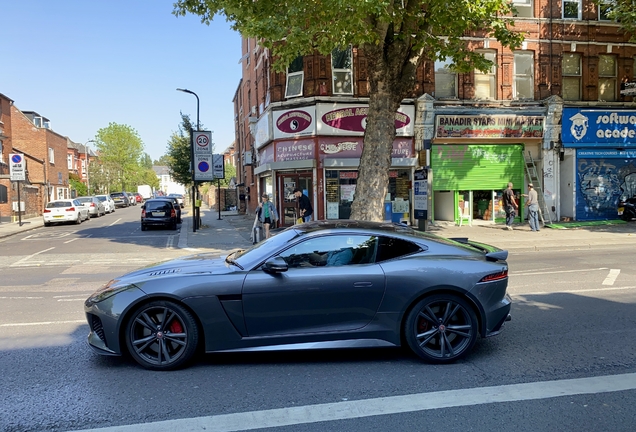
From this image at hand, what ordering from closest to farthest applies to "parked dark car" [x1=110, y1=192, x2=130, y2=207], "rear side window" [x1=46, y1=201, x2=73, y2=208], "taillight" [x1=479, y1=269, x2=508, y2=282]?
"taillight" [x1=479, y1=269, x2=508, y2=282], "rear side window" [x1=46, y1=201, x2=73, y2=208], "parked dark car" [x1=110, y1=192, x2=130, y2=207]

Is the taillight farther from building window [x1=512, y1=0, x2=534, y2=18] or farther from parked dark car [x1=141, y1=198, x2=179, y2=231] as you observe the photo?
parked dark car [x1=141, y1=198, x2=179, y2=231]

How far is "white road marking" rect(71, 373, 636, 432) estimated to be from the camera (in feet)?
11.6

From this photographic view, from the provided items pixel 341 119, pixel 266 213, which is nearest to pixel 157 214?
pixel 266 213

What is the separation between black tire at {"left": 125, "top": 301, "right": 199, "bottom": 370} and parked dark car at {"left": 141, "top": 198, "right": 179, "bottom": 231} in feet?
62.1

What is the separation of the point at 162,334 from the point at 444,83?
18.4 metres

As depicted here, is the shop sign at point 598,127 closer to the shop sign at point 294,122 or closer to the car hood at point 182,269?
the shop sign at point 294,122

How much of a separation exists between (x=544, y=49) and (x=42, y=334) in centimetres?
2125

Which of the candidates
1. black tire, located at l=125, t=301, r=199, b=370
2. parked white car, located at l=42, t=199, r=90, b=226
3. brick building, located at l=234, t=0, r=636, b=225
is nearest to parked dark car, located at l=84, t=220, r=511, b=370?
black tire, located at l=125, t=301, r=199, b=370

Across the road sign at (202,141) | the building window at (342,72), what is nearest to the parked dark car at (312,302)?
the building window at (342,72)

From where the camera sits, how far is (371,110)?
12.7 meters

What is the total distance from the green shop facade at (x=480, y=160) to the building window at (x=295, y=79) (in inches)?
224

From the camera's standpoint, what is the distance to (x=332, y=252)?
4.88 meters

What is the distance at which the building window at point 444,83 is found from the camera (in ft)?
66.5

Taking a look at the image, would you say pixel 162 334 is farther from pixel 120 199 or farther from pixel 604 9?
pixel 120 199
